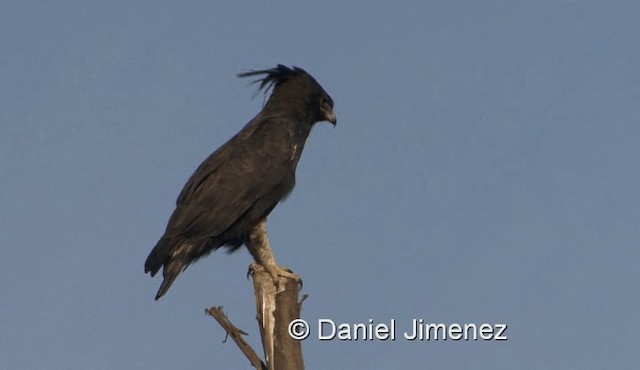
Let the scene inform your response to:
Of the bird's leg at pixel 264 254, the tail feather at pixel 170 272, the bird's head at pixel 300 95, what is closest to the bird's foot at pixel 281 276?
the bird's leg at pixel 264 254

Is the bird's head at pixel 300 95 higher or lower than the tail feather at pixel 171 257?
higher

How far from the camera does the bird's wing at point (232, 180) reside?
10.1 m

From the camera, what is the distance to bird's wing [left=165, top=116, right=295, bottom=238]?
1012cm

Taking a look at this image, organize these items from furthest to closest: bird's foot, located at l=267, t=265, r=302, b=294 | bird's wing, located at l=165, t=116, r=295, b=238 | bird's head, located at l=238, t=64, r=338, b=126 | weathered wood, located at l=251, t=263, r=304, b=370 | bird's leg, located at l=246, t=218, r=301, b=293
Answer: bird's head, located at l=238, t=64, r=338, b=126, bird's wing, located at l=165, t=116, r=295, b=238, bird's leg, located at l=246, t=218, r=301, b=293, bird's foot, located at l=267, t=265, r=302, b=294, weathered wood, located at l=251, t=263, r=304, b=370

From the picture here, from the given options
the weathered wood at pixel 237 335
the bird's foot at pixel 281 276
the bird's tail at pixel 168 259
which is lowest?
the weathered wood at pixel 237 335

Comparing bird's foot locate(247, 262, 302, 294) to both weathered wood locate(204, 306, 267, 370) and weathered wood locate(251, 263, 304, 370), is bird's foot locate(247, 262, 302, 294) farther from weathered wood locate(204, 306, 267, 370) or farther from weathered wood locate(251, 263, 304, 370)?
weathered wood locate(204, 306, 267, 370)

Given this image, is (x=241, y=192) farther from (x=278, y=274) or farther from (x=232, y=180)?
(x=278, y=274)

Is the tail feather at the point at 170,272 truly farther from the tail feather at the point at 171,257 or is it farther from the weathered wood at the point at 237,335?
the weathered wood at the point at 237,335

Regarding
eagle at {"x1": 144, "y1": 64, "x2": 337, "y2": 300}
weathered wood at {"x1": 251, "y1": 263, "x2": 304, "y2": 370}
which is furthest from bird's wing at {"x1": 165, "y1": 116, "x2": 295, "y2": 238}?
weathered wood at {"x1": 251, "y1": 263, "x2": 304, "y2": 370}

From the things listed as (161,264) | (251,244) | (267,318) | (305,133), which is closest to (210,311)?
(267,318)

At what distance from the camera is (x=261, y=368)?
7.90 metres

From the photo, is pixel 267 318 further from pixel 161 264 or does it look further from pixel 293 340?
pixel 161 264

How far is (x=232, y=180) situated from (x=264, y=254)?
0.92 meters

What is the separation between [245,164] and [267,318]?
290 centimetres
